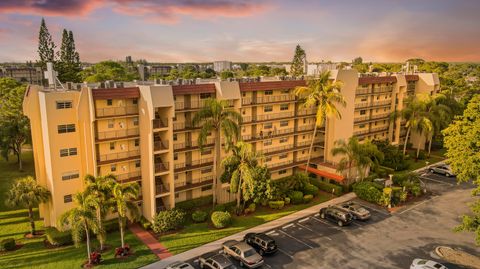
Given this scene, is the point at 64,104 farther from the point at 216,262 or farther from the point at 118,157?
the point at 216,262

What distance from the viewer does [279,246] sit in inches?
1321

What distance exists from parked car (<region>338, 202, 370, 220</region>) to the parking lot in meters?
0.74

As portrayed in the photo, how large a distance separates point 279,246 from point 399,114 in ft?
133

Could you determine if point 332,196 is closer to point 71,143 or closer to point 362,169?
point 362,169

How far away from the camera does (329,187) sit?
48188 mm

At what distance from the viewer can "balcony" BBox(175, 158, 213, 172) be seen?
41.0 metres

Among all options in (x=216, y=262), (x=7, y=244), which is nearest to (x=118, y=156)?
(x=7, y=244)

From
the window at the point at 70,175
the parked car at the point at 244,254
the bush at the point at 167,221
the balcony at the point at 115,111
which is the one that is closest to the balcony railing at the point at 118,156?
the window at the point at 70,175

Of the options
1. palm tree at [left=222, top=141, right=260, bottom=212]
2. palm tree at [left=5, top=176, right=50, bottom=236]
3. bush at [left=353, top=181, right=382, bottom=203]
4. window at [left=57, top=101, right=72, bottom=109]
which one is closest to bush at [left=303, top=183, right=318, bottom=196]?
bush at [left=353, top=181, right=382, bottom=203]

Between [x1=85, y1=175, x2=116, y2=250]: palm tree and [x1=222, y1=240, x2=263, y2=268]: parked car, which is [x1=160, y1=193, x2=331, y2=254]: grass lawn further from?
[x1=85, y1=175, x2=116, y2=250]: palm tree

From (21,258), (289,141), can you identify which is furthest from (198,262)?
(289,141)

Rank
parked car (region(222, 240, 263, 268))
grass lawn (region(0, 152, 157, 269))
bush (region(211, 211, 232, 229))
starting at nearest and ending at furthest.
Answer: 1. parked car (region(222, 240, 263, 268))
2. grass lawn (region(0, 152, 157, 269))
3. bush (region(211, 211, 232, 229))

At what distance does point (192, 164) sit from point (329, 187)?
20.1 m

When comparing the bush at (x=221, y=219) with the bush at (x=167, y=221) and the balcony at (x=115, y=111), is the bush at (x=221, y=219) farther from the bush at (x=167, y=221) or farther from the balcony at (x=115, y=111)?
the balcony at (x=115, y=111)
